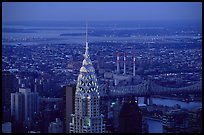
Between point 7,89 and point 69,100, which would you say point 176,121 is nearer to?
point 69,100

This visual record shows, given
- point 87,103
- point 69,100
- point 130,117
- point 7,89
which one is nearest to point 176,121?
point 130,117

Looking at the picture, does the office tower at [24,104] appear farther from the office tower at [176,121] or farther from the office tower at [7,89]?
the office tower at [176,121]

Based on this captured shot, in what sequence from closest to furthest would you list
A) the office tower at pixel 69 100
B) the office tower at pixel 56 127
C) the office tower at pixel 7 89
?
the office tower at pixel 56 127 → the office tower at pixel 7 89 → the office tower at pixel 69 100

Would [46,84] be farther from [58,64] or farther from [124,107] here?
[124,107]

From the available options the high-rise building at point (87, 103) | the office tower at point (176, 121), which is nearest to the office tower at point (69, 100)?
the high-rise building at point (87, 103)

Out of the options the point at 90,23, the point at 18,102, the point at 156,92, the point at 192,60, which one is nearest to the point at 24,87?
the point at 18,102

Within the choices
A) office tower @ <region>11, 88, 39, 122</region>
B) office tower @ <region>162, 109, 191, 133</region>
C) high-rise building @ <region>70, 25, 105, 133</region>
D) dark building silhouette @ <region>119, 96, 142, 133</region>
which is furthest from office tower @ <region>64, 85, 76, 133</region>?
office tower @ <region>162, 109, 191, 133</region>
